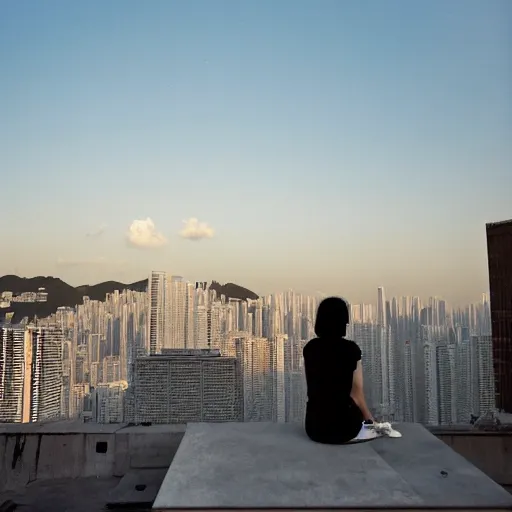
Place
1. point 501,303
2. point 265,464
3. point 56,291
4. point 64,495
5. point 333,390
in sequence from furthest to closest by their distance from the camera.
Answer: point 56,291
point 501,303
point 64,495
point 333,390
point 265,464

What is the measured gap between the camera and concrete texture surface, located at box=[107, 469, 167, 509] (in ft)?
7.77

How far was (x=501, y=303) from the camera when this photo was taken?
3227 millimetres

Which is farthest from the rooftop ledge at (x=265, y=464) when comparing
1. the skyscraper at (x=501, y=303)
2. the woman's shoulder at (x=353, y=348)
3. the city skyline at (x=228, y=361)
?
the city skyline at (x=228, y=361)

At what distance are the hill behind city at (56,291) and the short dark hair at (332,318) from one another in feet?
12.3

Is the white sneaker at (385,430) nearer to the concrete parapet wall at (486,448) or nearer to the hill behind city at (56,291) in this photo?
the concrete parapet wall at (486,448)

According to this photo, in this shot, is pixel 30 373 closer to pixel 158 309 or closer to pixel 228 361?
pixel 228 361

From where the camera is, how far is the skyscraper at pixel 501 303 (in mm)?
3096

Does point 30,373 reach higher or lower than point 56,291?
lower

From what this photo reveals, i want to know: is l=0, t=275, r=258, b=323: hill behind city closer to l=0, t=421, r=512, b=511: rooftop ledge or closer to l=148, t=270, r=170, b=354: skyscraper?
l=148, t=270, r=170, b=354: skyscraper

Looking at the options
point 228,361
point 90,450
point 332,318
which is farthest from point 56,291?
point 332,318

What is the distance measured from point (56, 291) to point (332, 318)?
4454 mm

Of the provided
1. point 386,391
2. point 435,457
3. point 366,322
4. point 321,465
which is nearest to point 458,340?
point 366,322

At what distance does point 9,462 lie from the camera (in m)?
2.88

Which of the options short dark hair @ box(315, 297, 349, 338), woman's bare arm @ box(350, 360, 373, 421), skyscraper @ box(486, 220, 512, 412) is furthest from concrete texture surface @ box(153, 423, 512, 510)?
skyscraper @ box(486, 220, 512, 412)
